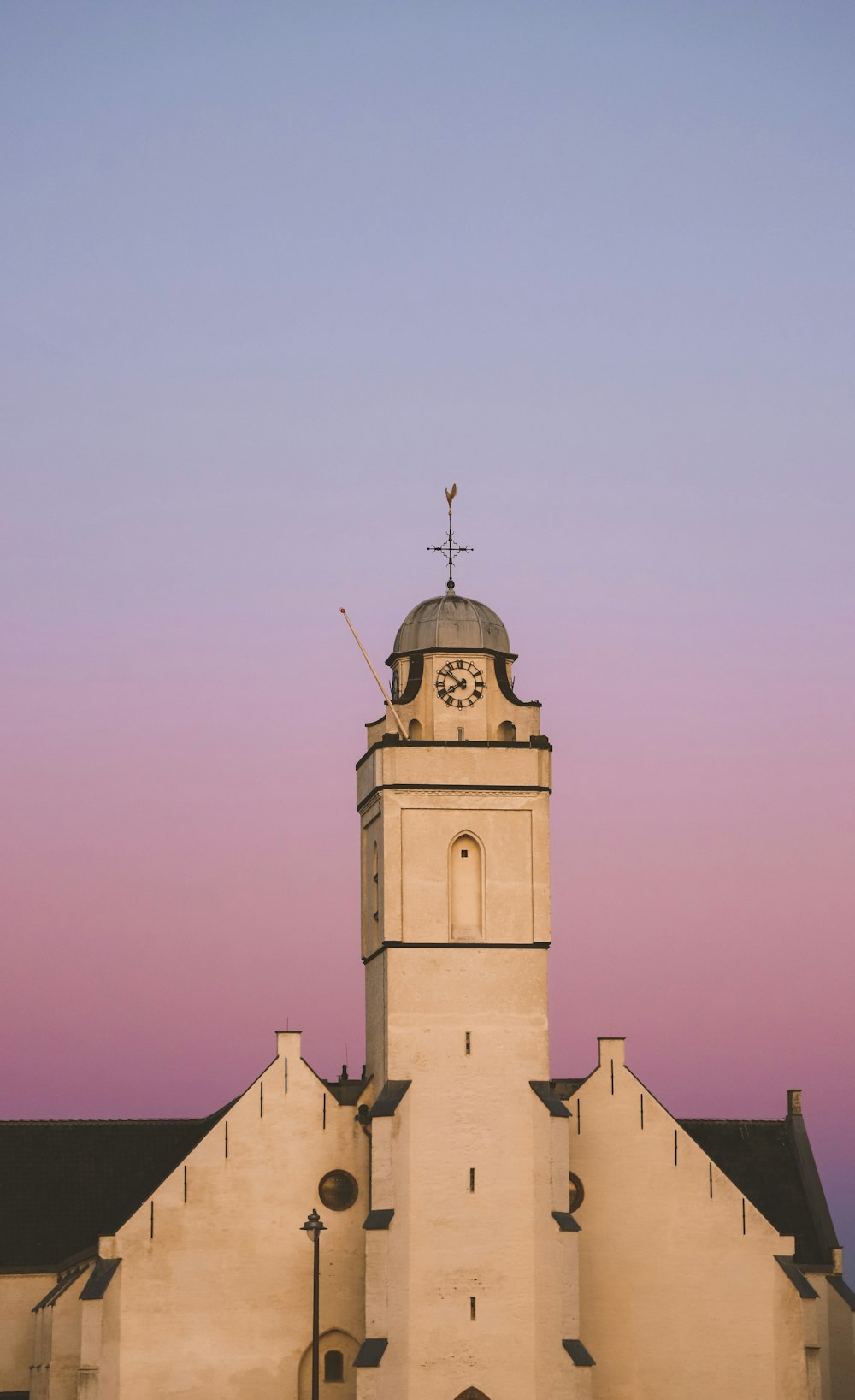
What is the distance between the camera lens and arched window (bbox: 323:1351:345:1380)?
2525 inches

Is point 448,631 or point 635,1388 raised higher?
point 448,631

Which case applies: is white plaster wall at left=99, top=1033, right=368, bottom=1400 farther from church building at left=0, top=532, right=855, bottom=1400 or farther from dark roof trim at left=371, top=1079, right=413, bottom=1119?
dark roof trim at left=371, top=1079, right=413, bottom=1119

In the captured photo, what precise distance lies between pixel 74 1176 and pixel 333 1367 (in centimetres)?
1154

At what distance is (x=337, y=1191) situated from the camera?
65.2 meters

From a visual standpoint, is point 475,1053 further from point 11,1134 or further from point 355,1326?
point 11,1134

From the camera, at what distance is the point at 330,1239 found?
213 feet

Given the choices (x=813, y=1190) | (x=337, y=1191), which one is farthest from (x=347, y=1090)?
(x=813, y=1190)

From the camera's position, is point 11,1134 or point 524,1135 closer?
point 524,1135

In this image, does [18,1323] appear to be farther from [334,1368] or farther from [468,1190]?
[468,1190]

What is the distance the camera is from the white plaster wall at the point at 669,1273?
214 feet

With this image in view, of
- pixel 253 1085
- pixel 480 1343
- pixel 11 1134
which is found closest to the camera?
pixel 480 1343

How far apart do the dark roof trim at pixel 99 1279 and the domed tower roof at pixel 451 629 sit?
18930 millimetres

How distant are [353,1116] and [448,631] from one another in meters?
14.0

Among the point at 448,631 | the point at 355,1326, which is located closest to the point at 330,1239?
the point at 355,1326
